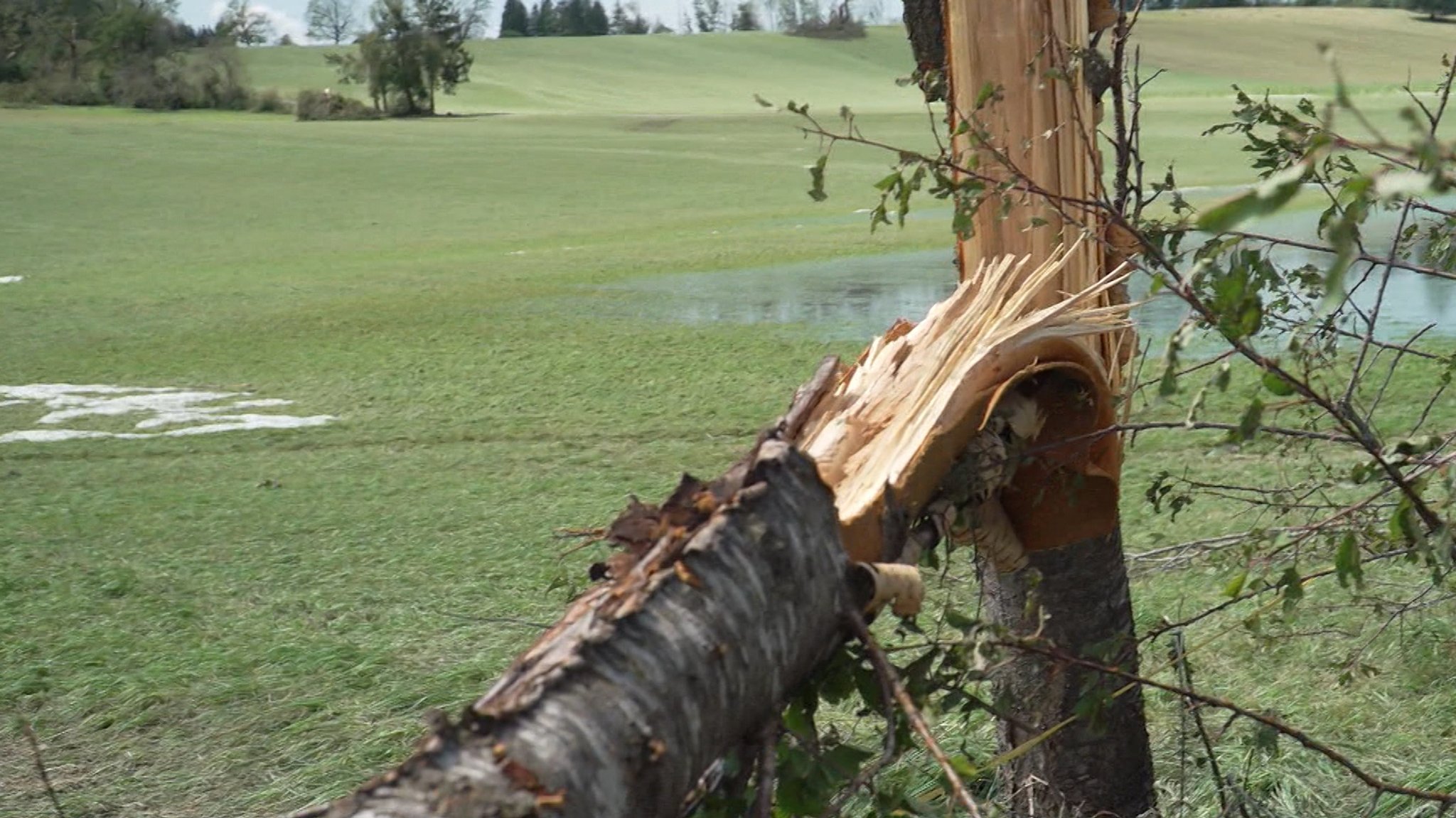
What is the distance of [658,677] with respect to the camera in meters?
1.48

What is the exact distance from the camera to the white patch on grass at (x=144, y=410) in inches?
363

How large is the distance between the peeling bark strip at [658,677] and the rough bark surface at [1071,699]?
1.16 m

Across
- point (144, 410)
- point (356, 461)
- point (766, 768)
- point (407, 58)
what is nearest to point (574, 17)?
point (407, 58)

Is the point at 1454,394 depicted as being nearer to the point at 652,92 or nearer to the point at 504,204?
the point at 504,204

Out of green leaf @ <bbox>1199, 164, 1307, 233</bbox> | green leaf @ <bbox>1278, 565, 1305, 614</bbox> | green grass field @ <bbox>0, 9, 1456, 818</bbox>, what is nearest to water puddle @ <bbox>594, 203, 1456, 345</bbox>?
green grass field @ <bbox>0, 9, 1456, 818</bbox>

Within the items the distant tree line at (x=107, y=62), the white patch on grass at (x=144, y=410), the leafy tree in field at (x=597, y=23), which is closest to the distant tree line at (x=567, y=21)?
the leafy tree in field at (x=597, y=23)

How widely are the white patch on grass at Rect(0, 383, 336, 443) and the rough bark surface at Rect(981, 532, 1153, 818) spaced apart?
6.95 metres

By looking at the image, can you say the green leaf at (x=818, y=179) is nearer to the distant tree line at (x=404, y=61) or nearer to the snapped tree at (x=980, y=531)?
the snapped tree at (x=980, y=531)

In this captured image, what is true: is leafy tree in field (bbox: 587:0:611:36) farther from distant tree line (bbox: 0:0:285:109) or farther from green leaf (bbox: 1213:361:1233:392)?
green leaf (bbox: 1213:361:1233:392)

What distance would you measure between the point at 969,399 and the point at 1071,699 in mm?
905

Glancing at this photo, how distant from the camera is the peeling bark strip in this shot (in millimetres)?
1322

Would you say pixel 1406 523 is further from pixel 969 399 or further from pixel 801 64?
pixel 801 64

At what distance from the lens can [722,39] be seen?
80062mm

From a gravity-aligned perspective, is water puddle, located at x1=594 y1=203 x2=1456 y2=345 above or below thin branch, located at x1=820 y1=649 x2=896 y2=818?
below
